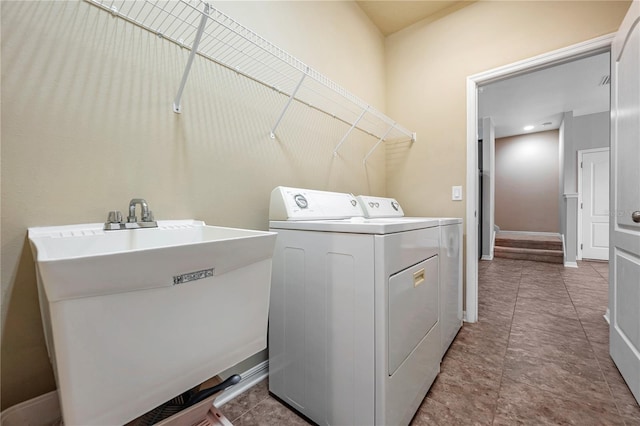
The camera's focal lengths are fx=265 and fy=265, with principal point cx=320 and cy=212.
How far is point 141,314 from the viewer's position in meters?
0.58

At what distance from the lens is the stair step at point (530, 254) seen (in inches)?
176

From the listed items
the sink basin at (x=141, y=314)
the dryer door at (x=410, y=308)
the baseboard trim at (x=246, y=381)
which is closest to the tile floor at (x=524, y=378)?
the baseboard trim at (x=246, y=381)

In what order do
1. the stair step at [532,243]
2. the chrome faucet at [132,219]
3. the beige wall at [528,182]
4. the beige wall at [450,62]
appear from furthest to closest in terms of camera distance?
1. the beige wall at [528,182]
2. the stair step at [532,243]
3. the beige wall at [450,62]
4. the chrome faucet at [132,219]

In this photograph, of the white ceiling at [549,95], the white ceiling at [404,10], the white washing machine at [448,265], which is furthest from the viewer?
the white ceiling at [549,95]

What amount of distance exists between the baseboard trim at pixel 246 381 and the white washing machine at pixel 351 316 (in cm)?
14

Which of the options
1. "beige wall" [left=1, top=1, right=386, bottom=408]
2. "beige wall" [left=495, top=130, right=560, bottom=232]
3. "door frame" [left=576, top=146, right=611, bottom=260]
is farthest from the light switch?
"beige wall" [left=495, top=130, right=560, bottom=232]

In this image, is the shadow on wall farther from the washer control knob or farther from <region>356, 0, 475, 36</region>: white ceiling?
<region>356, 0, 475, 36</region>: white ceiling

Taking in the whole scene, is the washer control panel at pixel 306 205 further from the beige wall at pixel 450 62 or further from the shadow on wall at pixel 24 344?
the beige wall at pixel 450 62

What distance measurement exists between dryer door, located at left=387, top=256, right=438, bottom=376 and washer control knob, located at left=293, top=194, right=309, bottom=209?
0.59m

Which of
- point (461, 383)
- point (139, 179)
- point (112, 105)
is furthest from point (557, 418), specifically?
point (112, 105)

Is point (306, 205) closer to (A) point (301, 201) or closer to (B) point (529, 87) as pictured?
(A) point (301, 201)

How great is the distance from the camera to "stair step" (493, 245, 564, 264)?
447 centimetres

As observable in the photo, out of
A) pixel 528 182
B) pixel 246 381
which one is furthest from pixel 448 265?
pixel 528 182

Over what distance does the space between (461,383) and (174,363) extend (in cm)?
146
